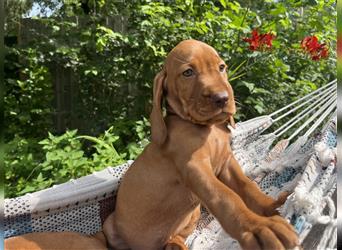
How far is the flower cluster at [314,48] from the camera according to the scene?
3.24m

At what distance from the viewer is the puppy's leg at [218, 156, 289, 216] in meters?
1.40

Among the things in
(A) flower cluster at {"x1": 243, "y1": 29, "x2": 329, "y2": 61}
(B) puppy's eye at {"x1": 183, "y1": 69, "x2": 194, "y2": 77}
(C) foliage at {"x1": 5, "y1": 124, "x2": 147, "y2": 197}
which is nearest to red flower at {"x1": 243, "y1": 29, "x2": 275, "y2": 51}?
(A) flower cluster at {"x1": 243, "y1": 29, "x2": 329, "y2": 61}

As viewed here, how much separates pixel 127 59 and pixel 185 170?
87.5 inches

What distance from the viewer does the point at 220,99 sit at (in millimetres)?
1356

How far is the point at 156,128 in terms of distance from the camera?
60.8 inches

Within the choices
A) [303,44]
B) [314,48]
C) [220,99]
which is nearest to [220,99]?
[220,99]

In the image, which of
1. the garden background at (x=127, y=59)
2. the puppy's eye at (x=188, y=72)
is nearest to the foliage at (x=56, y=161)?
the garden background at (x=127, y=59)

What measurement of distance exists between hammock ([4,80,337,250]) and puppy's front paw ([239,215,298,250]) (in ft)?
0.21

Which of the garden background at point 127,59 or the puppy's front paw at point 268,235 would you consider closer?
the puppy's front paw at point 268,235

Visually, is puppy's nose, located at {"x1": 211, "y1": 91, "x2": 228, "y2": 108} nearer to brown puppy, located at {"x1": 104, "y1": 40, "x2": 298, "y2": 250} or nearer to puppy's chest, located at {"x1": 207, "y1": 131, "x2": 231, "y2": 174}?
brown puppy, located at {"x1": 104, "y1": 40, "x2": 298, "y2": 250}

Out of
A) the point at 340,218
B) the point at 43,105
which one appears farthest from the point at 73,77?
the point at 340,218

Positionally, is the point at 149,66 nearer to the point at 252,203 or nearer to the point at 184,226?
the point at 184,226

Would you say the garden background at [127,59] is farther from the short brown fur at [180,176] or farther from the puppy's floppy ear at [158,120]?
the puppy's floppy ear at [158,120]

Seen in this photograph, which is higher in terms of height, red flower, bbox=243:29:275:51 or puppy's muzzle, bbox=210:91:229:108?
puppy's muzzle, bbox=210:91:229:108
